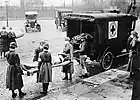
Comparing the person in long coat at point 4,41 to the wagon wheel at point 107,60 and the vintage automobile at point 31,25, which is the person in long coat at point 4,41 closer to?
the wagon wheel at point 107,60

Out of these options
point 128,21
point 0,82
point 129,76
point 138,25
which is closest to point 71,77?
point 129,76

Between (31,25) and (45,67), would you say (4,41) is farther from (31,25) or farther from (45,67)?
(31,25)

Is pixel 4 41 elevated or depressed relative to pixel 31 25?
depressed

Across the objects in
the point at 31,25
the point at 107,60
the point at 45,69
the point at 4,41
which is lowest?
the point at 107,60

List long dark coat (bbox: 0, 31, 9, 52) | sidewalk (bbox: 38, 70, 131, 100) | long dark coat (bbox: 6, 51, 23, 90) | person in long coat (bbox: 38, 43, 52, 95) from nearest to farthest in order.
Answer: sidewalk (bbox: 38, 70, 131, 100), long dark coat (bbox: 6, 51, 23, 90), person in long coat (bbox: 38, 43, 52, 95), long dark coat (bbox: 0, 31, 9, 52)

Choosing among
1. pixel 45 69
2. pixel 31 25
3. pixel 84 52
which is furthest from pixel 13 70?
pixel 31 25

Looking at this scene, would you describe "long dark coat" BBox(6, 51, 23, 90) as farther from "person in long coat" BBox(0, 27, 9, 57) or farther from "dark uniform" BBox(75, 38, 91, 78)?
"person in long coat" BBox(0, 27, 9, 57)

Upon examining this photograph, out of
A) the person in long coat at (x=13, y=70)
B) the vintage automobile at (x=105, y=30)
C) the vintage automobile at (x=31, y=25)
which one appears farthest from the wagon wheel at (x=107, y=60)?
the vintage automobile at (x=31, y=25)

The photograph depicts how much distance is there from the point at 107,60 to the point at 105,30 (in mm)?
1436

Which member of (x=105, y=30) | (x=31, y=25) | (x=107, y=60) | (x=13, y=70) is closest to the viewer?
(x=13, y=70)

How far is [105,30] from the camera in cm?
780

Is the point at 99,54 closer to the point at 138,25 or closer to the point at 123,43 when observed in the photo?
the point at 123,43

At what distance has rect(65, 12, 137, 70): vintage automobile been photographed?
7586 mm

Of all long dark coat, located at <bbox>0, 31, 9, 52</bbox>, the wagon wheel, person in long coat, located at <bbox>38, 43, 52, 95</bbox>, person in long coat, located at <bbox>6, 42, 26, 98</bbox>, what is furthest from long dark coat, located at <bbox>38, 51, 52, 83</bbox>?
long dark coat, located at <bbox>0, 31, 9, 52</bbox>
